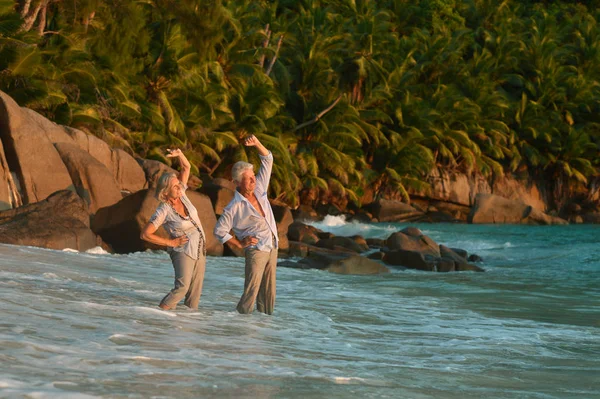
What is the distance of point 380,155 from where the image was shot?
43.1 meters

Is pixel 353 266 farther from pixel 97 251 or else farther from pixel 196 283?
pixel 196 283

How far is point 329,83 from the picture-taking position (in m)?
41.0

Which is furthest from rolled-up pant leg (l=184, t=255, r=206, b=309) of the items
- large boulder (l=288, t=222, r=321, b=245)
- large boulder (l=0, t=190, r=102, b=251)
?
large boulder (l=288, t=222, r=321, b=245)

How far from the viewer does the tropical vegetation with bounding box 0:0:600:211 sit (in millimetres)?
26125

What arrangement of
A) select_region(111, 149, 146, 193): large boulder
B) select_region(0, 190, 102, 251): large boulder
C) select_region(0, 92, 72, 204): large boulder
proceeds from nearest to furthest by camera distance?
select_region(0, 190, 102, 251): large boulder
select_region(0, 92, 72, 204): large boulder
select_region(111, 149, 146, 193): large boulder

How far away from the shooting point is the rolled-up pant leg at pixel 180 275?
24.2ft

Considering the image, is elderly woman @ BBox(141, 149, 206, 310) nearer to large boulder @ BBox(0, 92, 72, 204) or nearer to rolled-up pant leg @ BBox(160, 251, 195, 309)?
rolled-up pant leg @ BBox(160, 251, 195, 309)

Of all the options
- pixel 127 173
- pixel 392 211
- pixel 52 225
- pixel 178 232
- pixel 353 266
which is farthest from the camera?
pixel 392 211

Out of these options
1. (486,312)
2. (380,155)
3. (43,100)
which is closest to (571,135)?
(380,155)

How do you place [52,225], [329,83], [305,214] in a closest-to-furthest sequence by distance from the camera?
[52,225]
[305,214]
[329,83]

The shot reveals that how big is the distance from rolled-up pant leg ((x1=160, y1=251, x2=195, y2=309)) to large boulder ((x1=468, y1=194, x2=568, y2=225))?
33.0m

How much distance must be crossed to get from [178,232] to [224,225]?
1.44 feet

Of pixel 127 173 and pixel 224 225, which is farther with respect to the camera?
pixel 127 173

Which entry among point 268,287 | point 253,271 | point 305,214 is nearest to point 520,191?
point 305,214
